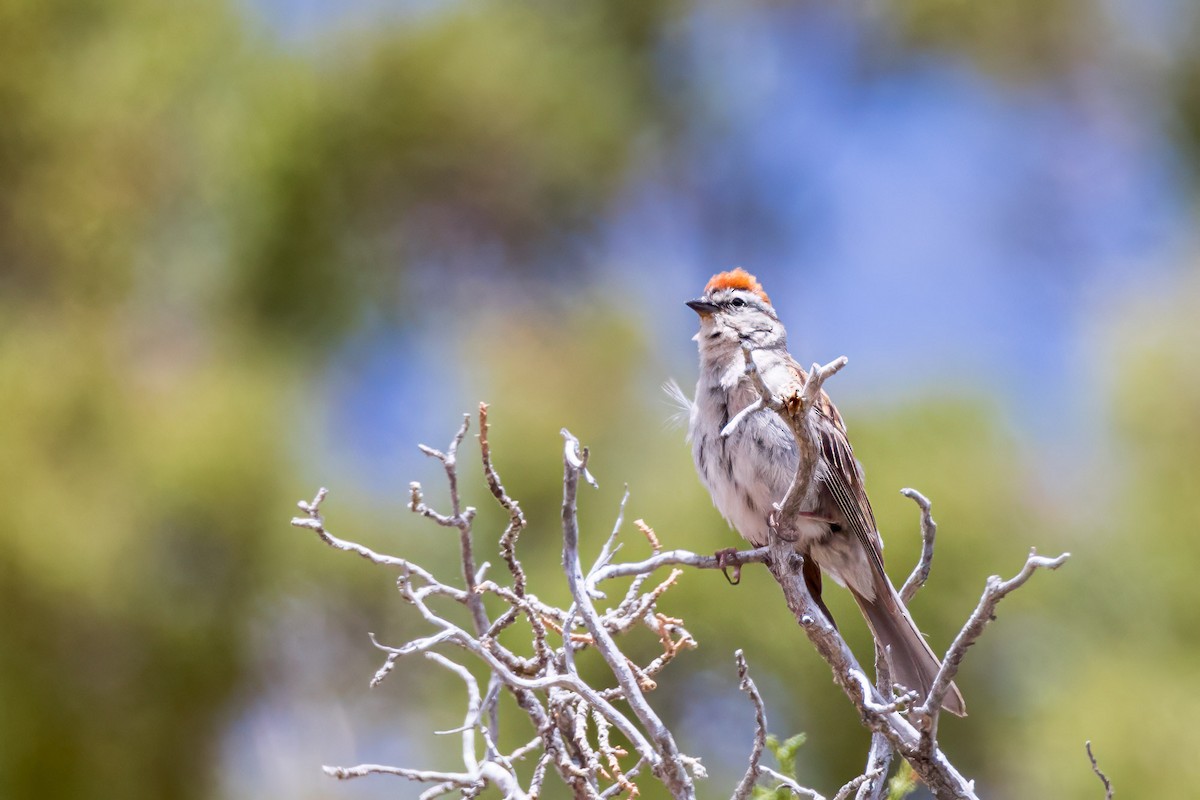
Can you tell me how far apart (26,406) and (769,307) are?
4.99 m

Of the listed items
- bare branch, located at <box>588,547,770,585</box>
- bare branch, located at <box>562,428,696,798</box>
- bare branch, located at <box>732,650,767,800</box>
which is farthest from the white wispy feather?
bare branch, located at <box>732,650,767,800</box>

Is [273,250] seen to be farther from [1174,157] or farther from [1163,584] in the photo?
[1174,157]

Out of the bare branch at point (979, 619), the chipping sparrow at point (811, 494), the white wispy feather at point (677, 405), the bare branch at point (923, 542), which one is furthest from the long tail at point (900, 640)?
the bare branch at point (979, 619)

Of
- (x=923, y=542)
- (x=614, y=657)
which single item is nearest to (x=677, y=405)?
(x=923, y=542)

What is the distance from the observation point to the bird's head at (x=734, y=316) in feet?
12.5

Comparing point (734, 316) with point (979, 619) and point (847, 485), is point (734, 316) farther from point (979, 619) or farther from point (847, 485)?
point (979, 619)

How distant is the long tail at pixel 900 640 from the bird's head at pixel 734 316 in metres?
0.81

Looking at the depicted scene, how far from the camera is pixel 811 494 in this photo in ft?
10.7

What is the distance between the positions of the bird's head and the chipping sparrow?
7.1 inches

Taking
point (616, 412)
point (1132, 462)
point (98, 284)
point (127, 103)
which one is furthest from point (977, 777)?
point (127, 103)

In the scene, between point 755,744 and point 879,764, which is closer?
point 755,744

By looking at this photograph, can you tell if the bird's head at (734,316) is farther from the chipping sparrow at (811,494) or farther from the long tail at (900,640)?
the long tail at (900,640)

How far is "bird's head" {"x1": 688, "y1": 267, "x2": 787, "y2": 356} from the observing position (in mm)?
3801

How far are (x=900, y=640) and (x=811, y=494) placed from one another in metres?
0.43
